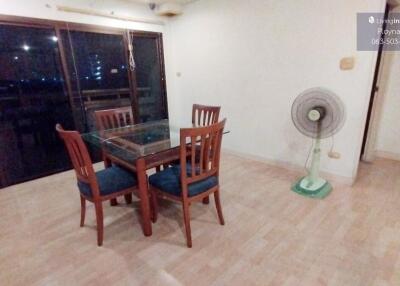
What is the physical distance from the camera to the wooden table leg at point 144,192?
1.69m

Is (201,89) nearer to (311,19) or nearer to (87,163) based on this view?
(311,19)

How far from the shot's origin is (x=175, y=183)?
5.75ft

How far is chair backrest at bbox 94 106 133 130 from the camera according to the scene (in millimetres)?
2531

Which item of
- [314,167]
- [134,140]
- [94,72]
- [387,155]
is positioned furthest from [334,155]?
[94,72]

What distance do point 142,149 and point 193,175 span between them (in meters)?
0.46

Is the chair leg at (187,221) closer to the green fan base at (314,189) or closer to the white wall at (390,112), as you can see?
the green fan base at (314,189)

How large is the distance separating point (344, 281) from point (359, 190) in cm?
135

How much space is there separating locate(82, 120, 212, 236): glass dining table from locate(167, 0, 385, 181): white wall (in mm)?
1340

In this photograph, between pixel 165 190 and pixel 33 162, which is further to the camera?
pixel 33 162

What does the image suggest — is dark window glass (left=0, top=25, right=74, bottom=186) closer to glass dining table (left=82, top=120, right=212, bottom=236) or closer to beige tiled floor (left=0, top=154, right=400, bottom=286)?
beige tiled floor (left=0, top=154, right=400, bottom=286)

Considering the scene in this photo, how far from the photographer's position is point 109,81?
11.3 feet

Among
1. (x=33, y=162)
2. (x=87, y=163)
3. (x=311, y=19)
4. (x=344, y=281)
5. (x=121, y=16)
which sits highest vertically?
(x=121, y=16)

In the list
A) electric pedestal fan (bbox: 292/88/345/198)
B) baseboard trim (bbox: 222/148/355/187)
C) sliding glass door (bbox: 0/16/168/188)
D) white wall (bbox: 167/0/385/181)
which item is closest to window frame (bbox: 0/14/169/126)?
sliding glass door (bbox: 0/16/168/188)

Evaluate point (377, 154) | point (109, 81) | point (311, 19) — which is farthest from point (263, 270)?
point (109, 81)
